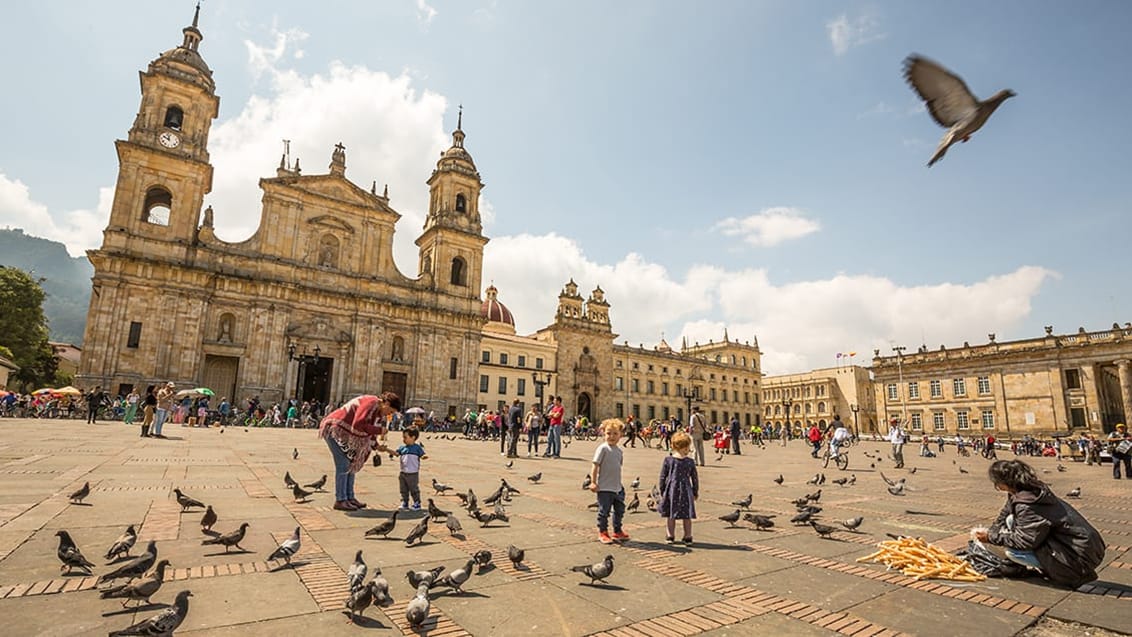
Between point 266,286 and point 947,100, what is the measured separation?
37.0 metres

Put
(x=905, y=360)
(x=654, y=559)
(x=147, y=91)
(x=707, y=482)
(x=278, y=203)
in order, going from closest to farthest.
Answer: (x=654, y=559) < (x=707, y=482) < (x=147, y=91) < (x=278, y=203) < (x=905, y=360)

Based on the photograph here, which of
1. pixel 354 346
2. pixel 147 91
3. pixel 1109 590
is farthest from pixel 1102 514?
pixel 147 91

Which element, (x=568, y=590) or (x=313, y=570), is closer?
(x=568, y=590)

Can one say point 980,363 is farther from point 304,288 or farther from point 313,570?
point 313,570

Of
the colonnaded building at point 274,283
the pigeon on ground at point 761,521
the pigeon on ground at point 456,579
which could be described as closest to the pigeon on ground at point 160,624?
the pigeon on ground at point 456,579

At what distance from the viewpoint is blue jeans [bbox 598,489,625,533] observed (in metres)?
5.77

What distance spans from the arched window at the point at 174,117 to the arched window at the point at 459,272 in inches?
775

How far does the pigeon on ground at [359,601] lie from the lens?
10.7 feet

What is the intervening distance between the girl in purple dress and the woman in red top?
349 cm

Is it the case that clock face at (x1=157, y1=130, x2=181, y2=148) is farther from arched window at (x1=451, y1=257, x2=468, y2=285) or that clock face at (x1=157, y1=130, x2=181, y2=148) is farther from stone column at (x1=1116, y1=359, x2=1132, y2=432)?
stone column at (x1=1116, y1=359, x2=1132, y2=432)

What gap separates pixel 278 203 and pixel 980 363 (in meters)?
60.6

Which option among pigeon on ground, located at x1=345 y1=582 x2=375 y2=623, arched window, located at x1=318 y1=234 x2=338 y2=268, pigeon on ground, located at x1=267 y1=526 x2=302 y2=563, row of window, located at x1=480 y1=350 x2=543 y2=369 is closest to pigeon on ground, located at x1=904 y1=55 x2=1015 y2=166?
pigeon on ground, located at x1=345 y1=582 x2=375 y2=623

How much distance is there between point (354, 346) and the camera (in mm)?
36719

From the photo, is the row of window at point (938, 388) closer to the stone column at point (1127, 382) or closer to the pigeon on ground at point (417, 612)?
the stone column at point (1127, 382)
